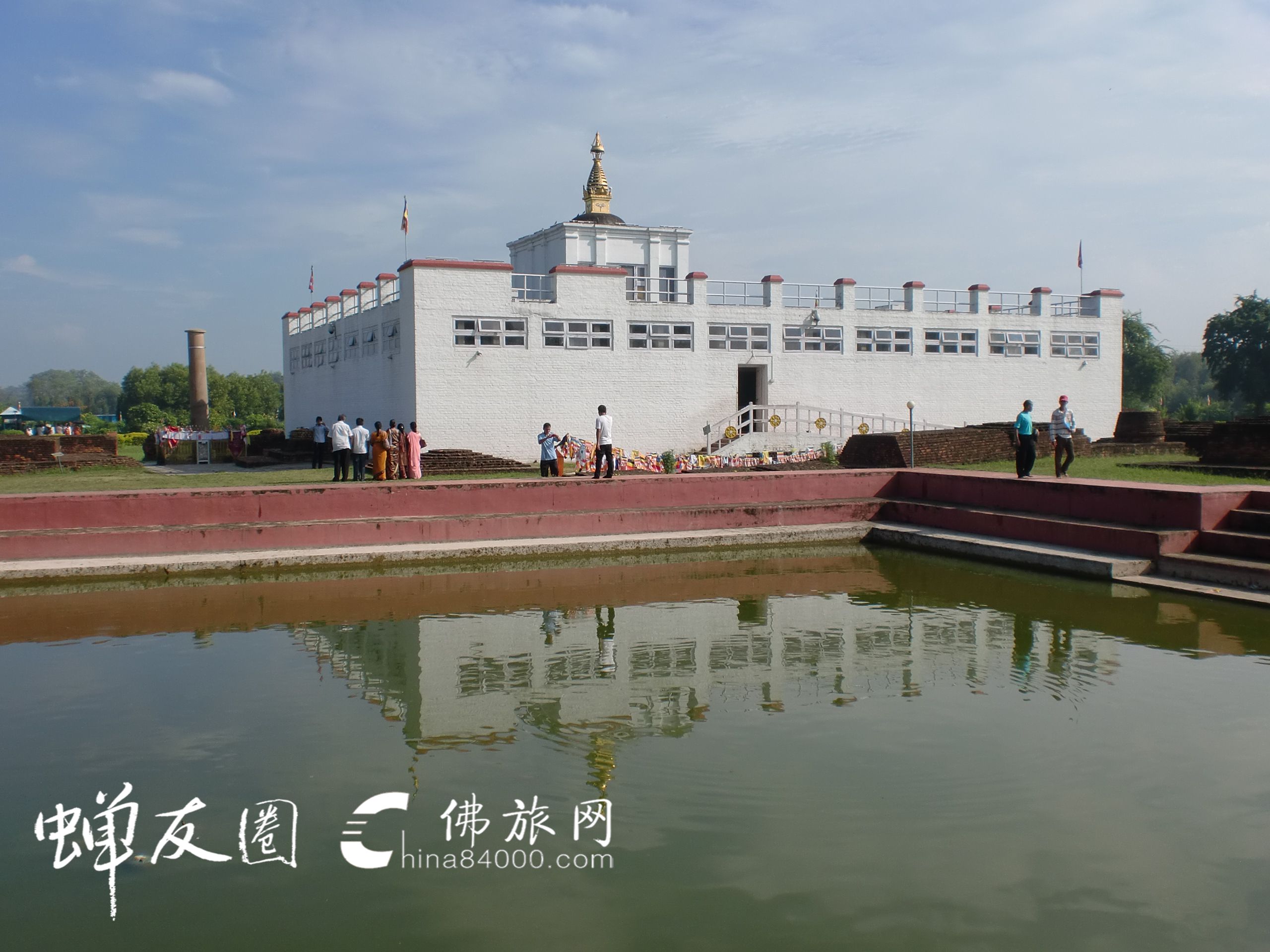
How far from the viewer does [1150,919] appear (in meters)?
4.77

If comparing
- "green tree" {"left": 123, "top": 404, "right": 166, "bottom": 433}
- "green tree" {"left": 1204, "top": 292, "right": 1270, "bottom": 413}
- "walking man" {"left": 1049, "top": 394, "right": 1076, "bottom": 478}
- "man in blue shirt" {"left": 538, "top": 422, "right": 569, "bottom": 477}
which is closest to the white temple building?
"man in blue shirt" {"left": 538, "top": 422, "right": 569, "bottom": 477}

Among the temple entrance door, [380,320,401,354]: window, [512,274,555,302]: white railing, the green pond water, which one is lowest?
the green pond water

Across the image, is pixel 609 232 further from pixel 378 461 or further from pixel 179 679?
pixel 179 679

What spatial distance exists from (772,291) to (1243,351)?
132 feet

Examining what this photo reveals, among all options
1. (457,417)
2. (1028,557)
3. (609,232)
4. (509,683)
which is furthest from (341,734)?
(609,232)

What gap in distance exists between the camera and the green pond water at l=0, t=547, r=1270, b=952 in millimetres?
4863

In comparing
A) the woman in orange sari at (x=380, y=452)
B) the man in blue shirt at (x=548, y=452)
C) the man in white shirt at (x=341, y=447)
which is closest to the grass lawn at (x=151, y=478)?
the man in white shirt at (x=341, y=447)

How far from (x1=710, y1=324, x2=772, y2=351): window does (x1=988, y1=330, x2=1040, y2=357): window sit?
7.74m

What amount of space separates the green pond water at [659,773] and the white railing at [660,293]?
1743 centimetres

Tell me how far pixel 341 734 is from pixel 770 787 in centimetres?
309

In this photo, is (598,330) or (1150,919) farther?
(598,330)

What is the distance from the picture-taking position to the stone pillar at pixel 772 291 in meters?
29.0

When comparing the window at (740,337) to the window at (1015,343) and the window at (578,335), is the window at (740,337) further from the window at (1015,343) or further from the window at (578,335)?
the window at (1015,343)

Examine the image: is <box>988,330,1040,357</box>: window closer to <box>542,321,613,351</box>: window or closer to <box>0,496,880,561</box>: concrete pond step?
<box>542,321,613,351</box>: window
